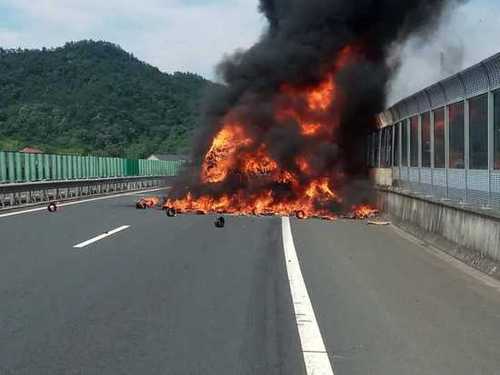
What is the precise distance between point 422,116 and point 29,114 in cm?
8744

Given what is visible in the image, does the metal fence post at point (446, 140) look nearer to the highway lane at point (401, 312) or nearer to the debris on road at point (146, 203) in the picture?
the highway lane at point (401, 312)

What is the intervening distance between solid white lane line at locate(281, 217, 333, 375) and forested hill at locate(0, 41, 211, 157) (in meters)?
85.4

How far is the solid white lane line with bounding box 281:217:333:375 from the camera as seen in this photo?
5074 millimetres

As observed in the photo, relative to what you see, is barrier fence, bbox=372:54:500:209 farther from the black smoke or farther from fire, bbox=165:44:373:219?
the black smoke

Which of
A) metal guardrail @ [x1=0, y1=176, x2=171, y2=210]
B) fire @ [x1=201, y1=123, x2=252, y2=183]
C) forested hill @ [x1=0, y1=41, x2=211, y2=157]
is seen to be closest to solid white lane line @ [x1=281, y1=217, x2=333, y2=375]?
fire @ [x1=201, y1=123, x2=252, y2=183]

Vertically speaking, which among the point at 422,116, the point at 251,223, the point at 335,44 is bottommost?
the point at 251,223

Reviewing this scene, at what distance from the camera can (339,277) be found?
933 centimetres

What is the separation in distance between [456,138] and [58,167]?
81.1 ft

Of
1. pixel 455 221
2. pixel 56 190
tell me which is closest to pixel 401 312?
pixel 455 221

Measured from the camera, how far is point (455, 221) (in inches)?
481

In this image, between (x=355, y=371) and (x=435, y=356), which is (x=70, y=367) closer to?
(x=355, y=371)

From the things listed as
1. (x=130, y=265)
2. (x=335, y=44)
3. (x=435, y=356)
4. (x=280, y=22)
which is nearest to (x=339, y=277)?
(x=130, y=265)

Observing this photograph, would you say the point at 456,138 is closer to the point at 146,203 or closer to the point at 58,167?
the point at 146,203

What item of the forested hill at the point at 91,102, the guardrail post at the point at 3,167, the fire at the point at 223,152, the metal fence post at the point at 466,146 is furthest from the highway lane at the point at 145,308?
the forested hill at the point at 91,102
